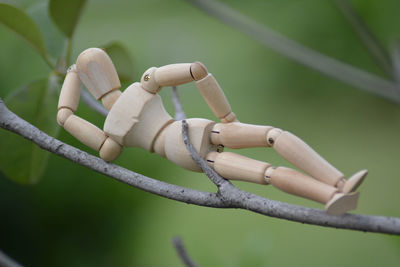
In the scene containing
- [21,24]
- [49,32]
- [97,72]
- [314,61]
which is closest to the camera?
[97,72]

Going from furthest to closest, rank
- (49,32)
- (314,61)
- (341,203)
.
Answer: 1. (314,61)
2. (49,32)
3. (341,203)

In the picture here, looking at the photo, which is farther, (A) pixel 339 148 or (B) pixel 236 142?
(A) pixel 339 148

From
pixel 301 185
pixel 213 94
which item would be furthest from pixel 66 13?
pixel 301 185

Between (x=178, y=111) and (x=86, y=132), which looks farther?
(x=178, y=111)

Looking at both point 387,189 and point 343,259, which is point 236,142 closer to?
point 343,259

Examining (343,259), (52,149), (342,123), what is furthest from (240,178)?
(342,123)

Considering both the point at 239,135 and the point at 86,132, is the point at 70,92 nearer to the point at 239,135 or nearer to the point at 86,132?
the point at 86,132
